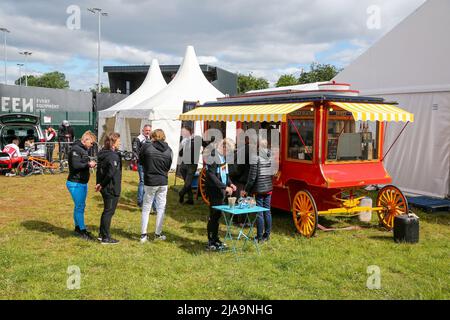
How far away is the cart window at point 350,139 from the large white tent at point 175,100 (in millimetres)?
8161

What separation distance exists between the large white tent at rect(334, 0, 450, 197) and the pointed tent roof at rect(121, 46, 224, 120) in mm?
6403

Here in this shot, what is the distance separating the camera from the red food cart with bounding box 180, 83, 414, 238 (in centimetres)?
652

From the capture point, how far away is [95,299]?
431 cm

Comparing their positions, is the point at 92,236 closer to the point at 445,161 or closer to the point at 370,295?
the point at 370,295

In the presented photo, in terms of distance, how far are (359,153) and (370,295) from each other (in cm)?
308

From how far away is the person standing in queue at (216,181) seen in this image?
585cm

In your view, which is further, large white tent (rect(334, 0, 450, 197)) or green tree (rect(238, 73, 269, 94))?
green tree (rect(238, 73, 269, 94))

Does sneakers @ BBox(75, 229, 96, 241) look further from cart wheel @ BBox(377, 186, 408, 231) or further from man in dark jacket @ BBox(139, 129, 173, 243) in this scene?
cart wheel @ BBox(377, 186, 408, 231)

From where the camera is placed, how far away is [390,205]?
7.32m

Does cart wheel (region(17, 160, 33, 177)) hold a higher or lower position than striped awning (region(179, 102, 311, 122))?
lower

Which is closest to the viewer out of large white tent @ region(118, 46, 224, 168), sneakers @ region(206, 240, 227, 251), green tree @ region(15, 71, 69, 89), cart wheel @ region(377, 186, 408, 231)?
sneakers @ region(206, 240, 227, 251)

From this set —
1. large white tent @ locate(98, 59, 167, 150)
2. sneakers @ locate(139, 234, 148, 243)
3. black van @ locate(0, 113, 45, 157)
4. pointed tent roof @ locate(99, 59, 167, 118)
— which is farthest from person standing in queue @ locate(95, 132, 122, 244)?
pointed tent roof @ locate(99, 59, 167, 118)
